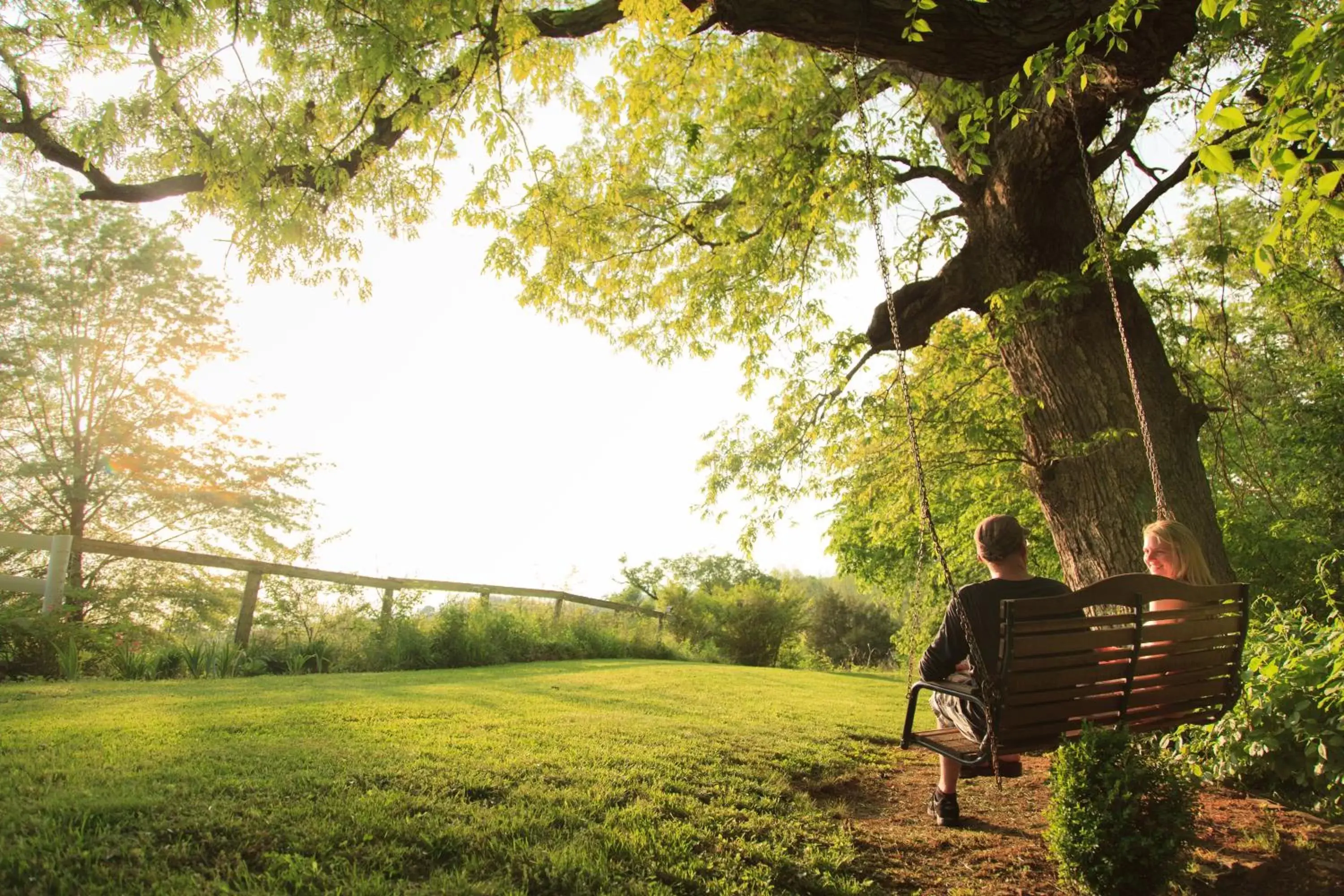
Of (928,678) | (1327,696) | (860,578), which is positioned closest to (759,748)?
(928,678)

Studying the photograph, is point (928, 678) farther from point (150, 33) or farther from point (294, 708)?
point (150, 33)

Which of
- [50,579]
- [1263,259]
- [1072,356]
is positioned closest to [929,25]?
[1263,259]

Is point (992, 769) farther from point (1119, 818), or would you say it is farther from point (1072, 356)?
point (1072, 356)

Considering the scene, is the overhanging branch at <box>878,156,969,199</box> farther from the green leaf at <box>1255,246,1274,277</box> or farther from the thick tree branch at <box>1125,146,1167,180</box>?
the green leaf at <box>1255,246,1274,277</box>

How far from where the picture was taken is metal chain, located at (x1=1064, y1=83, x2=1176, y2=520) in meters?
4.81

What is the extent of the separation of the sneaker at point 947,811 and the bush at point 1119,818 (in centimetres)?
99

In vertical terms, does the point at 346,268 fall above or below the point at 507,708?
above

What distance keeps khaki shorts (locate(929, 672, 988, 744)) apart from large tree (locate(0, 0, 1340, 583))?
3.06m

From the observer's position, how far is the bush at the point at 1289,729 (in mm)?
3680

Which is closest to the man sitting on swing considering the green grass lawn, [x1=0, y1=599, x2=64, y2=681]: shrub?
the green grass lawn

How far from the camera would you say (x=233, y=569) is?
31.4 feet

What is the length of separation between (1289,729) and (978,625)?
184cm

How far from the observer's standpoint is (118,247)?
55.6ft

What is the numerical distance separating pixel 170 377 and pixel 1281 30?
2044 cm
